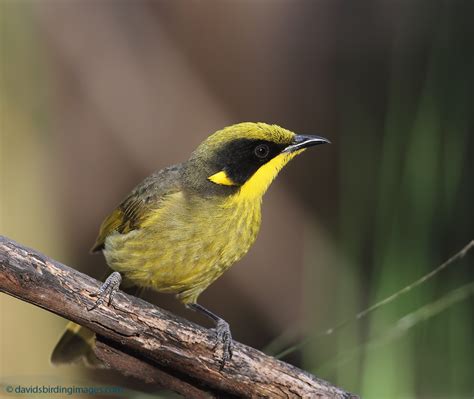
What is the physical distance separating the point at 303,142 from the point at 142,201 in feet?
2.32

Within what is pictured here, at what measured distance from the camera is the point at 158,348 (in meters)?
2.43

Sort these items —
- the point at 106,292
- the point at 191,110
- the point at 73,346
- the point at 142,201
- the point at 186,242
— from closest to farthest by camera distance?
the point at 106,292 < the point at 186,242 < the point at 142,201 < the point at 73,346 < the point at 191,110

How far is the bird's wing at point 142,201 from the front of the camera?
9.53 ft

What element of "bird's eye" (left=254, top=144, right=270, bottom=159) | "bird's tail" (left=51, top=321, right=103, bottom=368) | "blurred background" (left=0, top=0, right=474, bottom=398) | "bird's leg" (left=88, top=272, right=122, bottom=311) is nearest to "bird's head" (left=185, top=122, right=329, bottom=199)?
"bird's eye" (left=254, top=144, right=270, bottom=159)

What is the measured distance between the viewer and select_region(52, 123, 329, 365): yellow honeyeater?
2.77m

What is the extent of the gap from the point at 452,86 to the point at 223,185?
1156 mm

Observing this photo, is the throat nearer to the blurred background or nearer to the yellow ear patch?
the yellow ear patch

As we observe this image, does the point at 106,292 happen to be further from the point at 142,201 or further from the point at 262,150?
the point at 262,150

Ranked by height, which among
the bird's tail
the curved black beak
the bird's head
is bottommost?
the bird's tail

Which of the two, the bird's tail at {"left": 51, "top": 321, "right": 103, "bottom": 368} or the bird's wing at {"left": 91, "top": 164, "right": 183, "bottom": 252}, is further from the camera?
the bird's tail at {"left": 51, "top": 321, "right": 103, "bottom": 368}

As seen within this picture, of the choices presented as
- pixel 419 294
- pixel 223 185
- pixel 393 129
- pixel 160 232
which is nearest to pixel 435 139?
pixel 393 129

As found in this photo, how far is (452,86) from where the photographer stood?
126 inches

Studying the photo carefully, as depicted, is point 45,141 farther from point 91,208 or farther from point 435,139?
point 435,139

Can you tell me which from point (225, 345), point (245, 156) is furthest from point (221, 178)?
point (225, 345)
